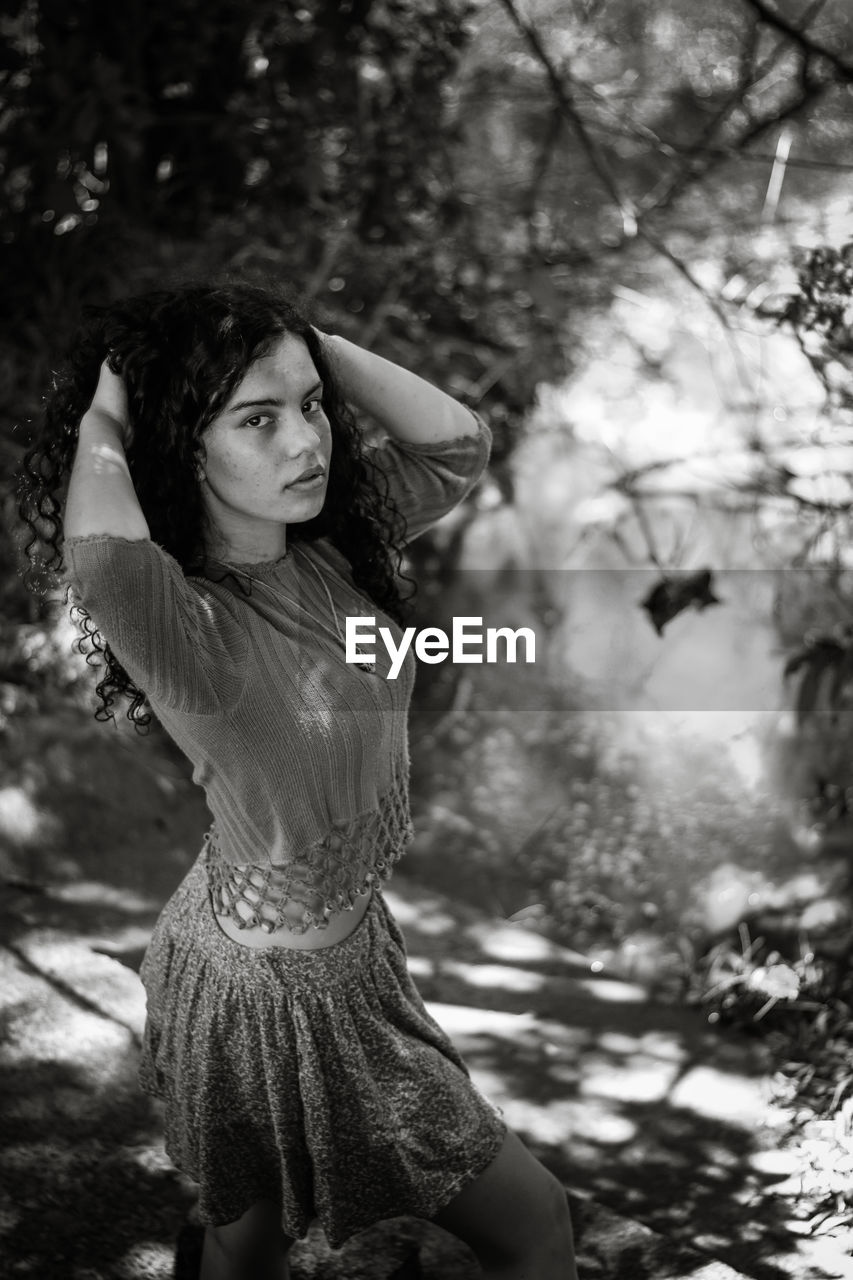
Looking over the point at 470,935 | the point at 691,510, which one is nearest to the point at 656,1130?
the point at 470,935

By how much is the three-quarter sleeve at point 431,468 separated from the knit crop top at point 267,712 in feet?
0.83

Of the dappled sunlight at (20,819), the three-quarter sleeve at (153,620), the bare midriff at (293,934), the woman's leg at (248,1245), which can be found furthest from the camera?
the dappled sunlight at (20,819)

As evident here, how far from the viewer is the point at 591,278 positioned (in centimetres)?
570

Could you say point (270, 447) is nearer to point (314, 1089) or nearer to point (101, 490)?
point (101, 490)

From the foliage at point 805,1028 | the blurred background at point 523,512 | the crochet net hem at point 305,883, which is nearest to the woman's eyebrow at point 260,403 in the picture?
the crochet net hem at point 305,883

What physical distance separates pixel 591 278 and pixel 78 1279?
4.60 metres

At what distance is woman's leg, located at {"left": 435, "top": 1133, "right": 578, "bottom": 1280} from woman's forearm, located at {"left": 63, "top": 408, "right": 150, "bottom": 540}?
96cm

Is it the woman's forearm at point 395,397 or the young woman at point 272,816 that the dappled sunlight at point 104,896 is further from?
the woman's forearm at point 395,397

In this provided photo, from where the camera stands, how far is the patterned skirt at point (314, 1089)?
172 cm

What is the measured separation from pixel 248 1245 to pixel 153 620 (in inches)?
37.8

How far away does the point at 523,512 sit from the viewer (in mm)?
4762

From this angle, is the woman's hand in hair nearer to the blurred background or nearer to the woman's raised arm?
the woman's raised arm

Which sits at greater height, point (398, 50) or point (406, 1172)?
point (398, 50)

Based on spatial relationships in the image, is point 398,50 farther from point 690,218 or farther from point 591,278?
point 690,218
